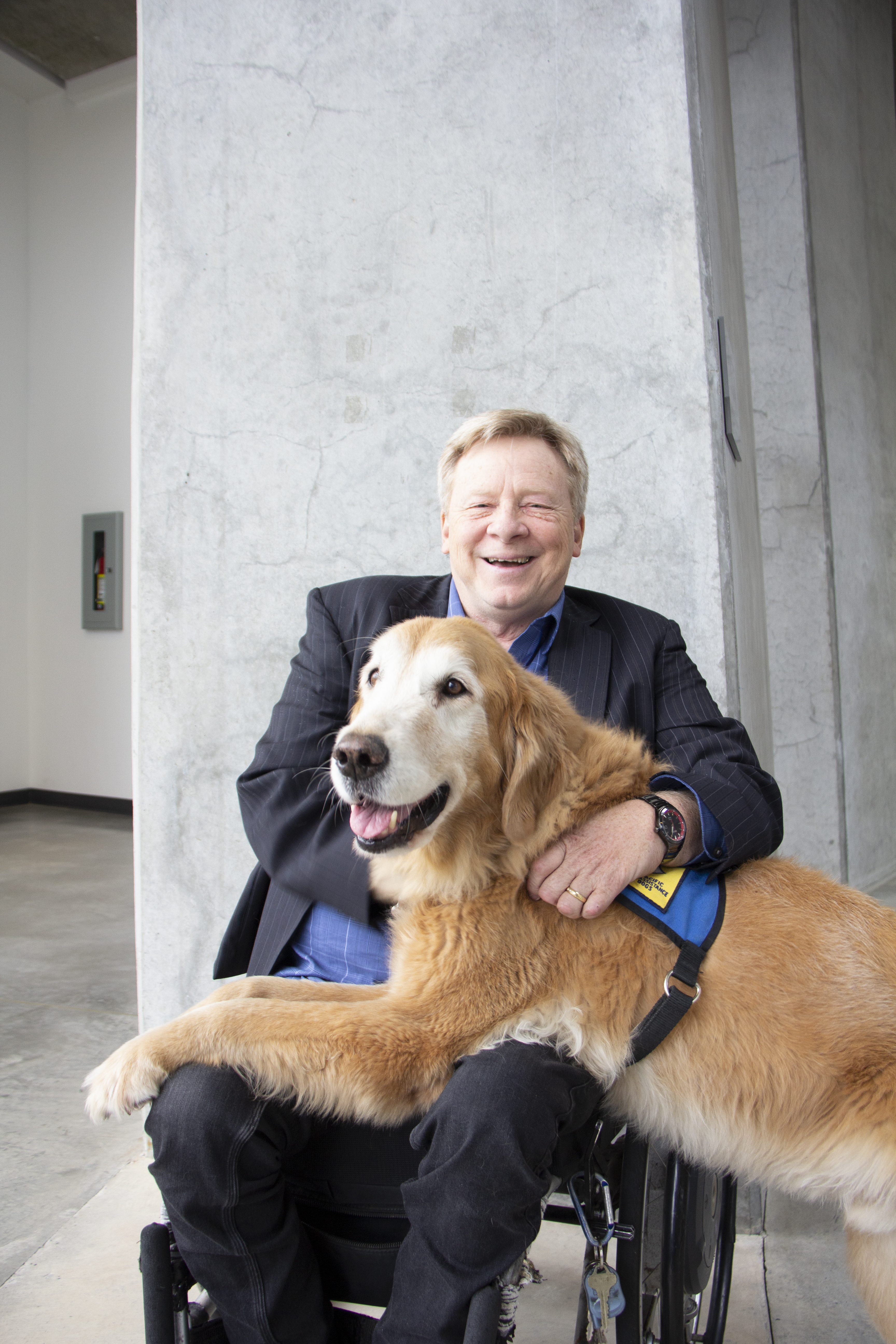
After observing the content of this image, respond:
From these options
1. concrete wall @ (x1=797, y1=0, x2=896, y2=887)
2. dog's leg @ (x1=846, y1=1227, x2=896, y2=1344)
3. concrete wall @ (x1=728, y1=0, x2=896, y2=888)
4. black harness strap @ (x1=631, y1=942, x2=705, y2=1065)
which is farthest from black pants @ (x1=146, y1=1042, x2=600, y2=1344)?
concrete wall @ (x1=797, y1=0, x2=896, y2=887)

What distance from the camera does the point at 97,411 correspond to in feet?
27.2

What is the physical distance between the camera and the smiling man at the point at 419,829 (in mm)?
1230

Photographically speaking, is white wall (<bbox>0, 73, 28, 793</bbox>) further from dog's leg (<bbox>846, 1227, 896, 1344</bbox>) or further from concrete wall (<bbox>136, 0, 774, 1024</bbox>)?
A: dog's leg (<bbox>846, 1227, 896, 1344</bbox>)

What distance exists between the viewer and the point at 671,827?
154 cm

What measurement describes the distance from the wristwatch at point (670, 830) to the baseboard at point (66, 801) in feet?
24.3

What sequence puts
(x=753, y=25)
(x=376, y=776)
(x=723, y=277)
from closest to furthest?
(x=376, y=776) → (x=723, y=277) → (x=753, y=25)

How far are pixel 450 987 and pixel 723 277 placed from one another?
2601 mm

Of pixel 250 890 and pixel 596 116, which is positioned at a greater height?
pixel 596 116

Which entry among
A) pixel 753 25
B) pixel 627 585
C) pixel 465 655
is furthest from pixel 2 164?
pixel 465 655

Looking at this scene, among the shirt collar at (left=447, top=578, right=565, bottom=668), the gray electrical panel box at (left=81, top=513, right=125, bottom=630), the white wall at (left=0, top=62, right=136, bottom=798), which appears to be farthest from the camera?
the gray electrical panel box at (left=81, top=513, right=125, bottom=630)

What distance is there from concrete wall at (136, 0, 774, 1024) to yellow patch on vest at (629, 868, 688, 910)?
1.06m

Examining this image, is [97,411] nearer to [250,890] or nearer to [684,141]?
[684,141]

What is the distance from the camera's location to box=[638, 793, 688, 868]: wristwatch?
153cm

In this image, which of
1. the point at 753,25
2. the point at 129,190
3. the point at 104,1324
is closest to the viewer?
the point at 104,1324
